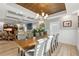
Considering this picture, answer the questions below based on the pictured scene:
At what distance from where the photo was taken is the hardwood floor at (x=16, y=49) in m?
2.18

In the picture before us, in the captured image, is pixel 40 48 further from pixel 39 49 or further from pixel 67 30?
pixel 67 30

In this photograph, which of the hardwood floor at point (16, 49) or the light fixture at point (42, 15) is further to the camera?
the light fixture at point (42, 15)

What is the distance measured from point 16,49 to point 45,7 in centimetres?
92

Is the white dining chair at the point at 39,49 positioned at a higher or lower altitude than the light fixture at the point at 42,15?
lower

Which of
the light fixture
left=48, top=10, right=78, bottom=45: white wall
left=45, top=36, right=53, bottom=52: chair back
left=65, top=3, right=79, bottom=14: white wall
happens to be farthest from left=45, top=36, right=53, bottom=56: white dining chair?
left=65, top=3, right=79, bottom=14: white wall

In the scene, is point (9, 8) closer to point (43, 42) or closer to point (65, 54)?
point (43, 42)

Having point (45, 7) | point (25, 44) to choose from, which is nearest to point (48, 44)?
point (25, 44)

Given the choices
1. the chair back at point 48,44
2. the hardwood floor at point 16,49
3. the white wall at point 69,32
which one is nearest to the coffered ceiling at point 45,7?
the white wall at point 69,32

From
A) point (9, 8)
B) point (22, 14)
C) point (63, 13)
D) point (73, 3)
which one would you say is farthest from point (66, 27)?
point (9, 8)

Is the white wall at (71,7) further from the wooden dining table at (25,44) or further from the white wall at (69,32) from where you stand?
the wooden dining table at (25,44)

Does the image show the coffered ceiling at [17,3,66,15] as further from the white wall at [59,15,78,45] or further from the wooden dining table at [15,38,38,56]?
the wooden dining table at [15,38,38,56]

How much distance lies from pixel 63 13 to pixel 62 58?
0.83 meters

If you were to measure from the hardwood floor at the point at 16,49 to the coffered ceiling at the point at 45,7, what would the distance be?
64cm

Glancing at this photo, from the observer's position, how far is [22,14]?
229 cm
